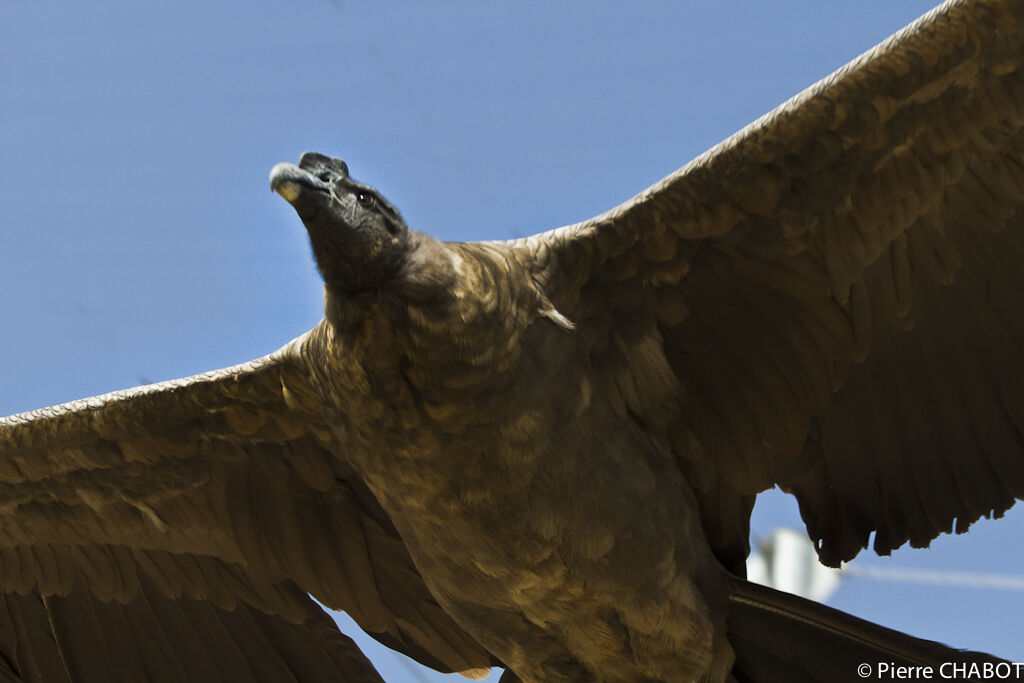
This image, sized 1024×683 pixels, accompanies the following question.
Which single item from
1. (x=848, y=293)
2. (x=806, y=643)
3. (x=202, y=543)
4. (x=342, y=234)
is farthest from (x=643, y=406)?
(x=202, y=543)

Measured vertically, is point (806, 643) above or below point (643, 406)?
below

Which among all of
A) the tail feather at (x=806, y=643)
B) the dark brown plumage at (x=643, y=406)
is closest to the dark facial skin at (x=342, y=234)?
the dark brown plumage at (x=643, y=406)

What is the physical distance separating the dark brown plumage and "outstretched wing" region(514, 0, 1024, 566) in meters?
0.01

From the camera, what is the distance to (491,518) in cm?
565

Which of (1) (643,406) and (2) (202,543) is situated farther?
(2) (202,543)

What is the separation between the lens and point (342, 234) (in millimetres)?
5469

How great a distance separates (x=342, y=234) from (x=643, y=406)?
1.46 m

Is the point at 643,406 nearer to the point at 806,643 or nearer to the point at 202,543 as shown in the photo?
the point at 806,643

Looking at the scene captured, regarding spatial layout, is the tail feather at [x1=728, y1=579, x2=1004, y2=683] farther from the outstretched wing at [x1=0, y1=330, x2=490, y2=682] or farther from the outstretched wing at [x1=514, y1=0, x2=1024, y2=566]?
the outstretched wing at [x1=0, y1=330, x2=490, y2=682]

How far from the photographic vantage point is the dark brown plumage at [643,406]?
545cm

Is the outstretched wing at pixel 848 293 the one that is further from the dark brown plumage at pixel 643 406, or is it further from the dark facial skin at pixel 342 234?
the dark facial skin at pixel 342 234

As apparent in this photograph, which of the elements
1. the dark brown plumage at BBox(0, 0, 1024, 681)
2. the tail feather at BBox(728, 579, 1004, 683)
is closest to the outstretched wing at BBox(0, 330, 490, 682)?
the dark brown plumage at BBox(0, 0, 1024, 681)

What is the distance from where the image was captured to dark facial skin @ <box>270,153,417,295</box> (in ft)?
17.8

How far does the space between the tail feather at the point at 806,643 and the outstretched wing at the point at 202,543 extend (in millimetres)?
1362
